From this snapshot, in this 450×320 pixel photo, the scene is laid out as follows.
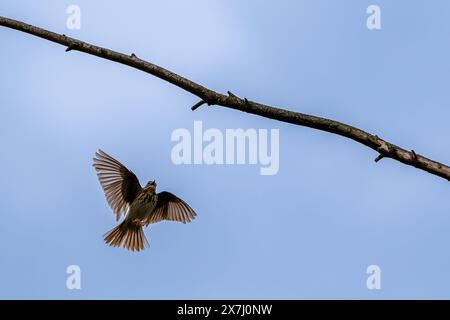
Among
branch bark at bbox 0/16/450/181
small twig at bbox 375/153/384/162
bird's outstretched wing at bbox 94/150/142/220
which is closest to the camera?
branch bark at bbox 0/16/450/181

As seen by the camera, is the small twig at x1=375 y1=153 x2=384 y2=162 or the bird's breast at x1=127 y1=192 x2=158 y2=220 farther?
the bird's breast at x1=127 y1=192 x2=158 y2=220

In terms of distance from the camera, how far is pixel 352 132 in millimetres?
3686

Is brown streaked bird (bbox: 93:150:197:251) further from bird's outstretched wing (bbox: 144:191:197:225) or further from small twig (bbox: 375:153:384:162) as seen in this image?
small twig (bbox: 375:153:384:162)

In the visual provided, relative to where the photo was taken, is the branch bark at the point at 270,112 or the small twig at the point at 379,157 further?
the small twig at the point at 379,157

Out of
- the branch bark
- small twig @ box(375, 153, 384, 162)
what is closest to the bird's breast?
the branch bark

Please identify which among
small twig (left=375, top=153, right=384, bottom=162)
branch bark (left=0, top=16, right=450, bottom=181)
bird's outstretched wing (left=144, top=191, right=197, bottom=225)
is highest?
bird's outstretched wing (left=144, top=191, right=197, bottom=225)

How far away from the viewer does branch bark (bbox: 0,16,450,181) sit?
370cm

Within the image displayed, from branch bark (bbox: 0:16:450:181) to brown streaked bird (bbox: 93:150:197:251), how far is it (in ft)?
30.6

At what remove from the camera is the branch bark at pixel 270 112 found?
3699 mm

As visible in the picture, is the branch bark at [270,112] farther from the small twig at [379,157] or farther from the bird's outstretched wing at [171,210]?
the bird's outstretched wing at [171,210]

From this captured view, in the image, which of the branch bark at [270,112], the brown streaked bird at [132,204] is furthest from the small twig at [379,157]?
the brown streaked bird at [132,204]

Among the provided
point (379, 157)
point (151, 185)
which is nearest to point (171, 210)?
point (151, 185)
